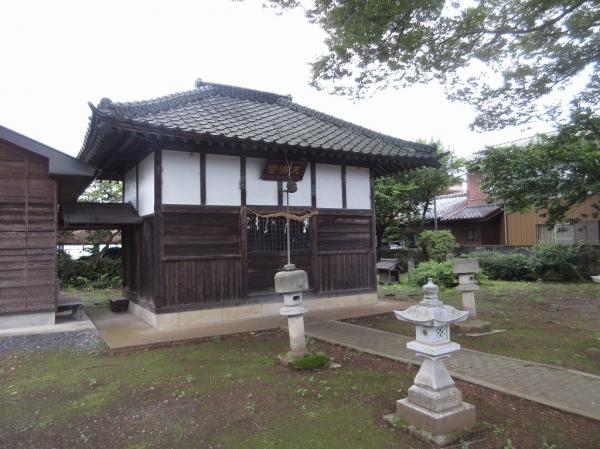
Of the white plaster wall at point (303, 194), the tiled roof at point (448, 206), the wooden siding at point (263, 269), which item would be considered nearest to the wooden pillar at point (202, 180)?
the wooden siding at point (263, 269)

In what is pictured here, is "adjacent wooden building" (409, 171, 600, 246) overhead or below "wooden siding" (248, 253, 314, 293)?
overhead

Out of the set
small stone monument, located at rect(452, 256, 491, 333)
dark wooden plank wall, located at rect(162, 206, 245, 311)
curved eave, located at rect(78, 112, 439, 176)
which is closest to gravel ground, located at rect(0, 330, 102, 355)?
dark wooden plank wall, located at rect(162, 206, 245, 311)

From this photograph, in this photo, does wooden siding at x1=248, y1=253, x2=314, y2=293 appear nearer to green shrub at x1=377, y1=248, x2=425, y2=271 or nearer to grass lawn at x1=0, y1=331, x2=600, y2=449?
grass lawn at x1=0, y1=331, x2=600, y2=449

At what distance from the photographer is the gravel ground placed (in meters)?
7.56

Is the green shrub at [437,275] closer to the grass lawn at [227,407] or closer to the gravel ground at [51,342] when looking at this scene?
the grass lawn at [227,407]

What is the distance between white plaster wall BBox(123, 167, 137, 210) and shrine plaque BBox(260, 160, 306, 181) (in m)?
3.66

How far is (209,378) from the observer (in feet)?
19.0

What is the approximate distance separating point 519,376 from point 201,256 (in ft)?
21.3

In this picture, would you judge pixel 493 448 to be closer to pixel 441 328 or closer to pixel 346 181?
pixel 441 328

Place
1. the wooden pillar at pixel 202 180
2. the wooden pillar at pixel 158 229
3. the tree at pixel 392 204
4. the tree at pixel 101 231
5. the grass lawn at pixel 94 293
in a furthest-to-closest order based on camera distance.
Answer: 1. the tree at pixel 392 204
2. the tree at pixel 101 231
3. the grass lawn at pixel 94 293
4. the wooden pillar at pixel 202 180
5. the wooden pillar at pixel 158 229

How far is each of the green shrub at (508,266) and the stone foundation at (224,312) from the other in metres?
10.4

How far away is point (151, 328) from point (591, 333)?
9.12m

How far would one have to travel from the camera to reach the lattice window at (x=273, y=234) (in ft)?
32.8

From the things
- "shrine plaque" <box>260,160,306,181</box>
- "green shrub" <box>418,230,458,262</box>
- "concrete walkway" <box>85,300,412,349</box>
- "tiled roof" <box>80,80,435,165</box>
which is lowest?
"concrete walkway" <box>85,300,412,349</box>
